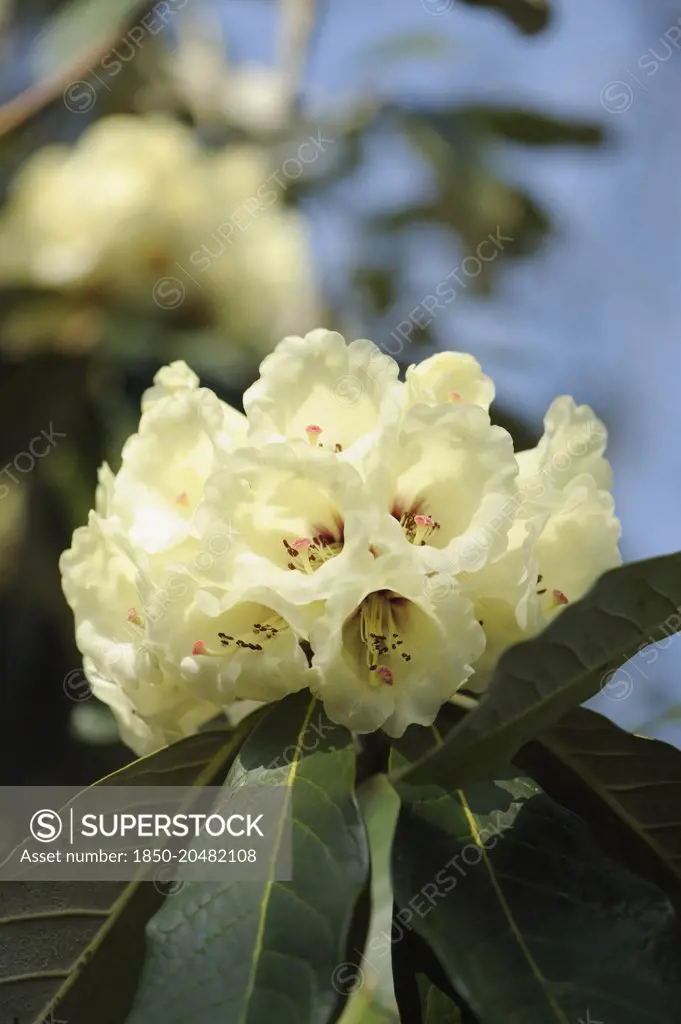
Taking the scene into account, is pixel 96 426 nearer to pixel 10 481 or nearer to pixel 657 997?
pixel 10 481

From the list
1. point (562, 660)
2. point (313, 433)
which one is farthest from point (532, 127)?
point (562, 660)

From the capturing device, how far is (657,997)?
55 cm

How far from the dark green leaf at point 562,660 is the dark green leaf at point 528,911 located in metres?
0.11

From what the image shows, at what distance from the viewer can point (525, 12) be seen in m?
1.09

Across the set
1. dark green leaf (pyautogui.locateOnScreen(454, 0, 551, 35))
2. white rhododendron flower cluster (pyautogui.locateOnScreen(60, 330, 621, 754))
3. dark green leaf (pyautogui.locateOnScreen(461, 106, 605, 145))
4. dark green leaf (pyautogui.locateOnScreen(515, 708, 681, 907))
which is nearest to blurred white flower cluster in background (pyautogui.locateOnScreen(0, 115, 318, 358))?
dark green leaf (pyautogui.locateOnScreen(461, 106, 605, 145))

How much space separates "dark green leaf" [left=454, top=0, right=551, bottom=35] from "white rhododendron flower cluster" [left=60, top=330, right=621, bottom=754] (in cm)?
57

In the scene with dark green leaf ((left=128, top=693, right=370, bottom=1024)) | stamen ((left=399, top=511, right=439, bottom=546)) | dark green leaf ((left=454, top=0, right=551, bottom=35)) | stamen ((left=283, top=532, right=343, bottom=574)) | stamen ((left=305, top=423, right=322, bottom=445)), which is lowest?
dark green leaf ((left=128, top=693, right=370, bottom=1024))

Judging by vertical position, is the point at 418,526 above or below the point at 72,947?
above

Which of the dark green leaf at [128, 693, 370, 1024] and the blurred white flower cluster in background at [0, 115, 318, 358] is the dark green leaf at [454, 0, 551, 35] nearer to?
the blurred white flower cluster in background at [0, 115, 318, 358]

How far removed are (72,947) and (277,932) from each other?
0.14 metres

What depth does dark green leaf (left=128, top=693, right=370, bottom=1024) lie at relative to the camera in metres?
0.52

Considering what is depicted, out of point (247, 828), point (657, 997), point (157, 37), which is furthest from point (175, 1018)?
point (157, 37)

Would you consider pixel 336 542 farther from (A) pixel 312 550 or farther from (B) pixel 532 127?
(B) pixel 532 127

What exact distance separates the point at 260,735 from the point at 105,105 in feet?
4.79
